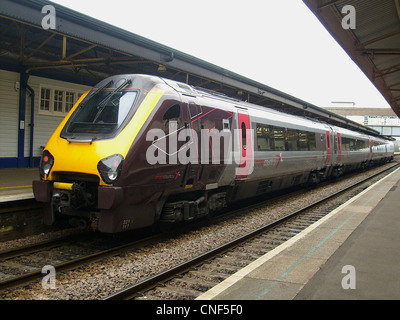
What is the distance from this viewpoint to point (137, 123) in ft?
19.7

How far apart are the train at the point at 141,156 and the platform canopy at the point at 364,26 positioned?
3563 millimetres

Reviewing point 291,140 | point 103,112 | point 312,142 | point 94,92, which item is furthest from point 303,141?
point 103,112

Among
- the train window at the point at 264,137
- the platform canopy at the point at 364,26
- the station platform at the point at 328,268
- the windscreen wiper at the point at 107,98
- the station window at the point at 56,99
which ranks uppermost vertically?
the platform canopy at the point at 364,26

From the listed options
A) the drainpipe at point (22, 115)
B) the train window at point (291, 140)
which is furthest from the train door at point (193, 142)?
the drainpipe at point (22, 115)

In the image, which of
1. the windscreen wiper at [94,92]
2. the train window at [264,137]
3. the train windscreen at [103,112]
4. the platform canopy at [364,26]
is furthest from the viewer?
the train window at [264,137]

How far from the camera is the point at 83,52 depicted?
10703 millimetres

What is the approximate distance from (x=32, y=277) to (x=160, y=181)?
245cm

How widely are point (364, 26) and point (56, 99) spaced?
37.0ft

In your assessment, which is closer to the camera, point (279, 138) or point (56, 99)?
point (279, 138)

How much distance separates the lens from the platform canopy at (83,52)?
816cm

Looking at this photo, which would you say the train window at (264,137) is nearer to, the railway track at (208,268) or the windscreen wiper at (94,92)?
the railway track at (208,268)

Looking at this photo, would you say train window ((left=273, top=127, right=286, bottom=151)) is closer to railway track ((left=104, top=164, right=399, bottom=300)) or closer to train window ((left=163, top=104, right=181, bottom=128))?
railway track ((left=104, top=164, right=399, bottom=300))

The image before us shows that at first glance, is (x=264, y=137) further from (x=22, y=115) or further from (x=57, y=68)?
(x=22, y=115)
